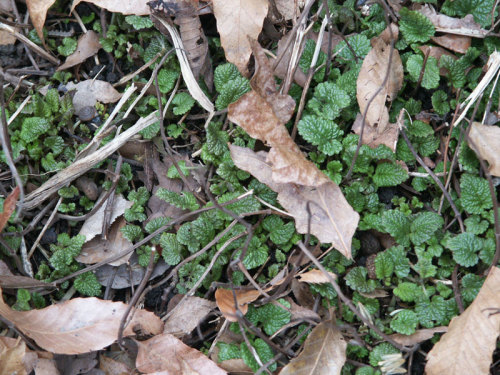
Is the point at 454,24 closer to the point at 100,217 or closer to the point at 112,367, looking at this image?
the point at 100,217

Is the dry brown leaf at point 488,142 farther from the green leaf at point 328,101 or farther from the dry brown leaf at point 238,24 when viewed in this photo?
the dry brown leaf at point 238,24

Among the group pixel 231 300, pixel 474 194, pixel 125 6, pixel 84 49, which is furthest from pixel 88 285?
pixel 474 194

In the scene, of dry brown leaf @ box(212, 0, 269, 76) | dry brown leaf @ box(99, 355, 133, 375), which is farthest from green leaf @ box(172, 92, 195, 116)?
dry brown leaf @ box(99, 355, 133, 375)

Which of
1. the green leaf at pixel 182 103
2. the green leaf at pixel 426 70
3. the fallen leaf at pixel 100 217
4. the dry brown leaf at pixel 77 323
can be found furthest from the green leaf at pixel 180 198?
the green leaf at pixel 426 70

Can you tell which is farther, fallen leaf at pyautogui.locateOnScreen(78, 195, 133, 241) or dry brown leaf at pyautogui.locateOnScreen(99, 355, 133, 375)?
fallen leaf at pyautogui.locateOnScreen(78, 195, 133, 241)

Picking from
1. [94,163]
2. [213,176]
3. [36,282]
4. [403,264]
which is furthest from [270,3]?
[36,282]

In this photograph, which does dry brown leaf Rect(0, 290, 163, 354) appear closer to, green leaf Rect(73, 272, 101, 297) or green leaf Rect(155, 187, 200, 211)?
green leaf Rect(73, 272, 101, 297)

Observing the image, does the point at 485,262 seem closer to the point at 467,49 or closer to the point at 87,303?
the point at 467,49
